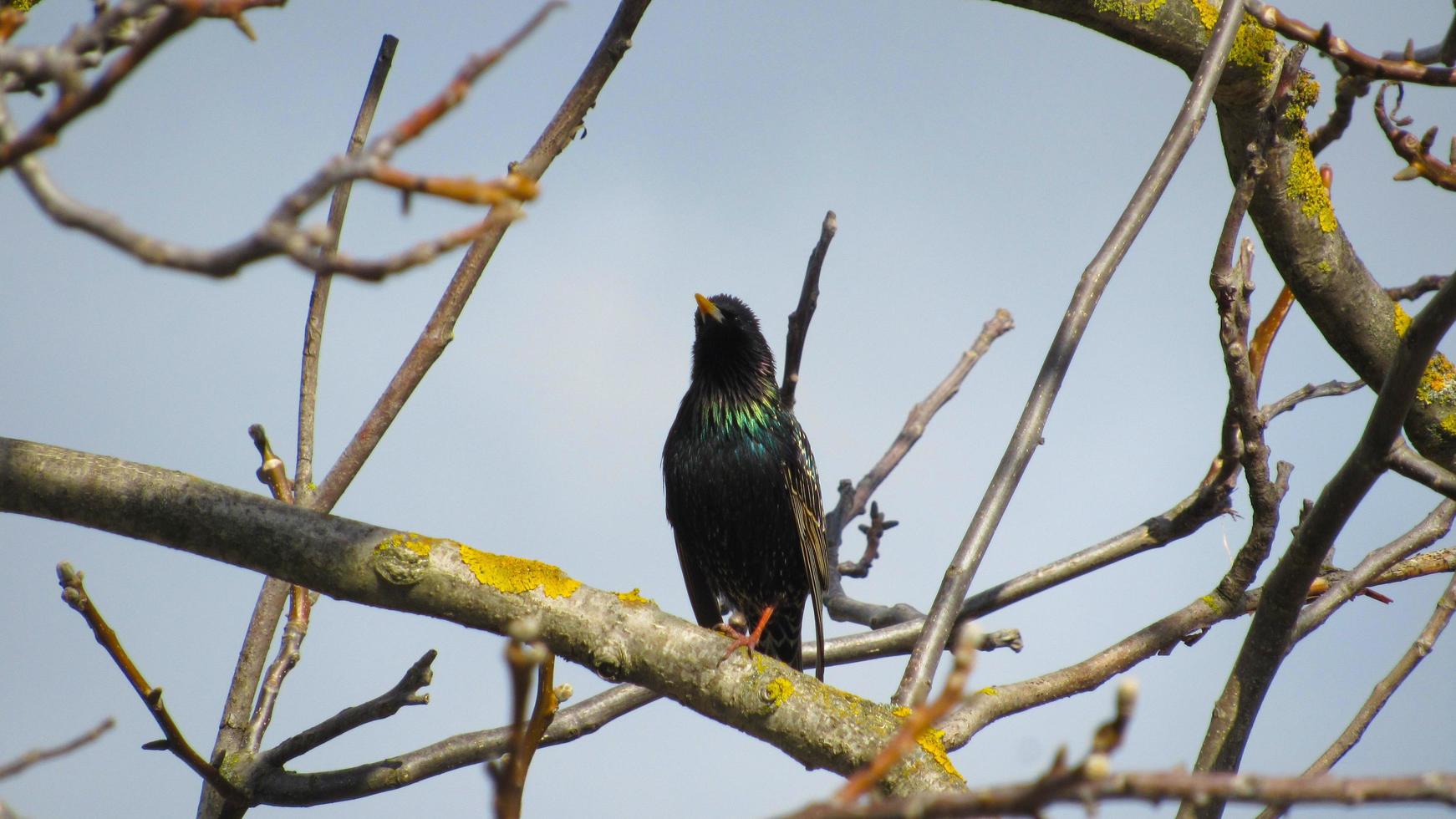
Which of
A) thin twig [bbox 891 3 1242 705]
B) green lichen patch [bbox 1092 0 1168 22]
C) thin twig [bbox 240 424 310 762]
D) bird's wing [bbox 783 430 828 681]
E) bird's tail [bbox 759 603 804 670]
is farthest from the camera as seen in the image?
A: bird's tail [bbox 759 603 804 670]

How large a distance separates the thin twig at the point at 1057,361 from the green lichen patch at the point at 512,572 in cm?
90

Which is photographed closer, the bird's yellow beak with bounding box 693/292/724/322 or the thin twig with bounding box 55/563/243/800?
the thin twig with bounding box 55/563/243/800

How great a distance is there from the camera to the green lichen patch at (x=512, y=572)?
2371mm

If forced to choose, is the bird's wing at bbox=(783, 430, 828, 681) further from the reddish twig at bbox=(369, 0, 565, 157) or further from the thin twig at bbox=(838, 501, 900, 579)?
the reddish twig at bbox=(369, 0, 565, 157)

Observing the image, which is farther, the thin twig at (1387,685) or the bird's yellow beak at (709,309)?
the bird's yellow beak at (709,309)

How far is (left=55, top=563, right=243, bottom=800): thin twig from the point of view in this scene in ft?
7.07

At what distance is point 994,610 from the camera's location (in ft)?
12.0

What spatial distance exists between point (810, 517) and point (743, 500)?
30 centimetres

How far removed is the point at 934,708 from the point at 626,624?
1.69 m

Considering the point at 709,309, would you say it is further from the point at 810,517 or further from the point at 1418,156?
the point at 1418,156

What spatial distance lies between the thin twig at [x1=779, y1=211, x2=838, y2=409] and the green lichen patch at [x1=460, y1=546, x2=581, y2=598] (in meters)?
1.90

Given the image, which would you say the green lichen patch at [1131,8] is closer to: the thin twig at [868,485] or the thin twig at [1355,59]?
the thin twig at [1355,59]

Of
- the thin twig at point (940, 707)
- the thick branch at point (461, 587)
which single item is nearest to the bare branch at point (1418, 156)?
the thick branch at point (461, 587)

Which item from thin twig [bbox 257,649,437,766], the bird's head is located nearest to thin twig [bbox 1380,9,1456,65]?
thin twig [bbox 257,649,437,766]
